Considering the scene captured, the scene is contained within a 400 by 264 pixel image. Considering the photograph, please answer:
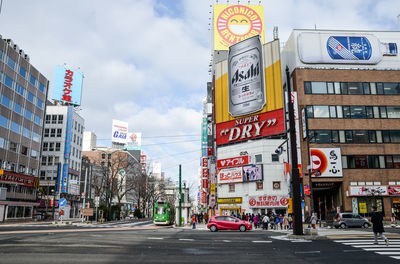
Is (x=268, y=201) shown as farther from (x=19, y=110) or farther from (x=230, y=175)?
(x=19, y=110)

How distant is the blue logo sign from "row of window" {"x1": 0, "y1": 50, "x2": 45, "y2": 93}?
49381 mm

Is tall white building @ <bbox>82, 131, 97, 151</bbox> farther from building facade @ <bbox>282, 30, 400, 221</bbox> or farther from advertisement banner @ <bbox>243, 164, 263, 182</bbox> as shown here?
building facade @ <bbox>282, 30, 400, 221</bbox>

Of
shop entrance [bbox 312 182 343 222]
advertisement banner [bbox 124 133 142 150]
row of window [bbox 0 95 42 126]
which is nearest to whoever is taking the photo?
shop entrance [bbox 312 182 343 222]

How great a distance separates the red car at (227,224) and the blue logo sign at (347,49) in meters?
31.4

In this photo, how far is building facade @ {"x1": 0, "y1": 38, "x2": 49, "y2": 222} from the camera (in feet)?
171

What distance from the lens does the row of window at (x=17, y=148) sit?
52584 millimetres

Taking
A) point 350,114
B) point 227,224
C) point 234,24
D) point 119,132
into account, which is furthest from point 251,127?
point 119,132

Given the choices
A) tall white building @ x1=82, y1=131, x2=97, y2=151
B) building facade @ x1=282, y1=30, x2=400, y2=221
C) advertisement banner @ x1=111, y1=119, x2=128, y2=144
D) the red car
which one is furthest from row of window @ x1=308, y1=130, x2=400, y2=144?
tall white building @ x1=82, y1=131, x2=97, y2=151

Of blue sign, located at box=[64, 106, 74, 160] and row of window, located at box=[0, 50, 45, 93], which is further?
blue sign, located at box=[64, 106, 74, 160]

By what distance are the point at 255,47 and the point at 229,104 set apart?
9.69 metres

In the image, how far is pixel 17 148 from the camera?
56.3m

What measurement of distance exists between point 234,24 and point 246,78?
82.7ft

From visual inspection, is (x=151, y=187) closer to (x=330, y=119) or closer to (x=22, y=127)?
(x=22, y=127)

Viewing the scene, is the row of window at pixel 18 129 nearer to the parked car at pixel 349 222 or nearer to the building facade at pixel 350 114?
the building facade at pixel 350 114
